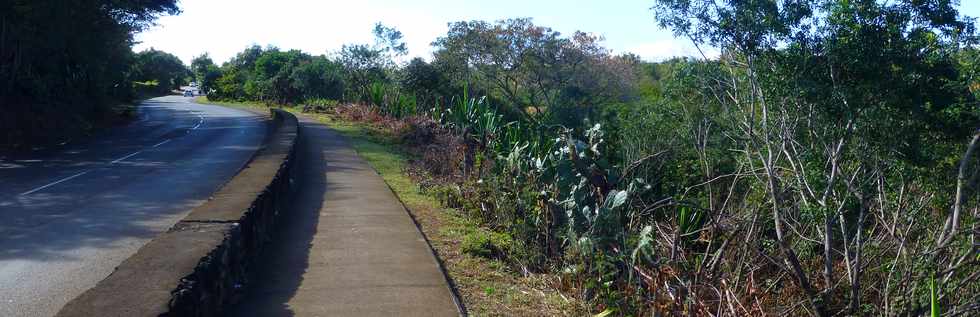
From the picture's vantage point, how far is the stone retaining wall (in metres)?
4.59

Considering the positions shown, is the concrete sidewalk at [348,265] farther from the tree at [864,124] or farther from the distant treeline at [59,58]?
the distant treeline at [59,58]

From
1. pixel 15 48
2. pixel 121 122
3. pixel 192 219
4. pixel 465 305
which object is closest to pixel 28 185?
pixel 192 219

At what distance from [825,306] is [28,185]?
13.8 meters

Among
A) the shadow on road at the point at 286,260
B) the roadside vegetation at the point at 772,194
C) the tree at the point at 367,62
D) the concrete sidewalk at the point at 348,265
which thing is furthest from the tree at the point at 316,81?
the roadside vegetation at the point at 772,194

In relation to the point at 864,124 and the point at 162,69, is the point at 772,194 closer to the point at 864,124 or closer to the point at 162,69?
the point at 864,124

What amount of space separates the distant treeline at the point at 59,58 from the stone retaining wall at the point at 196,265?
1687 cm

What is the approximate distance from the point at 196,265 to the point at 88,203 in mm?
8302

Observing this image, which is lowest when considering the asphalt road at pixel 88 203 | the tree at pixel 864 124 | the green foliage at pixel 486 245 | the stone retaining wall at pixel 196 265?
the asphalt road at pixel 88 203

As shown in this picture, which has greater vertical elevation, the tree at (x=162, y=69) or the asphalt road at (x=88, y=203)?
the tree at (x=162, y=69)

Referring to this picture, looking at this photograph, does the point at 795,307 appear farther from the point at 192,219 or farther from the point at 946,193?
the point at 192,219

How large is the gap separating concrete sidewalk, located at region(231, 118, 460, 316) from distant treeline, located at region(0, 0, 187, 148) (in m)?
14.5

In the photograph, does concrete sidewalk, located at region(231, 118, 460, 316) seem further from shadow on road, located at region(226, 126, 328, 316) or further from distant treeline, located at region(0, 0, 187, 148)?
distant treeline, located at region(0, 0, 187, 148)

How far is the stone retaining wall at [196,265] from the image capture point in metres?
4.59

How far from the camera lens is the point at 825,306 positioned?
6141mm
